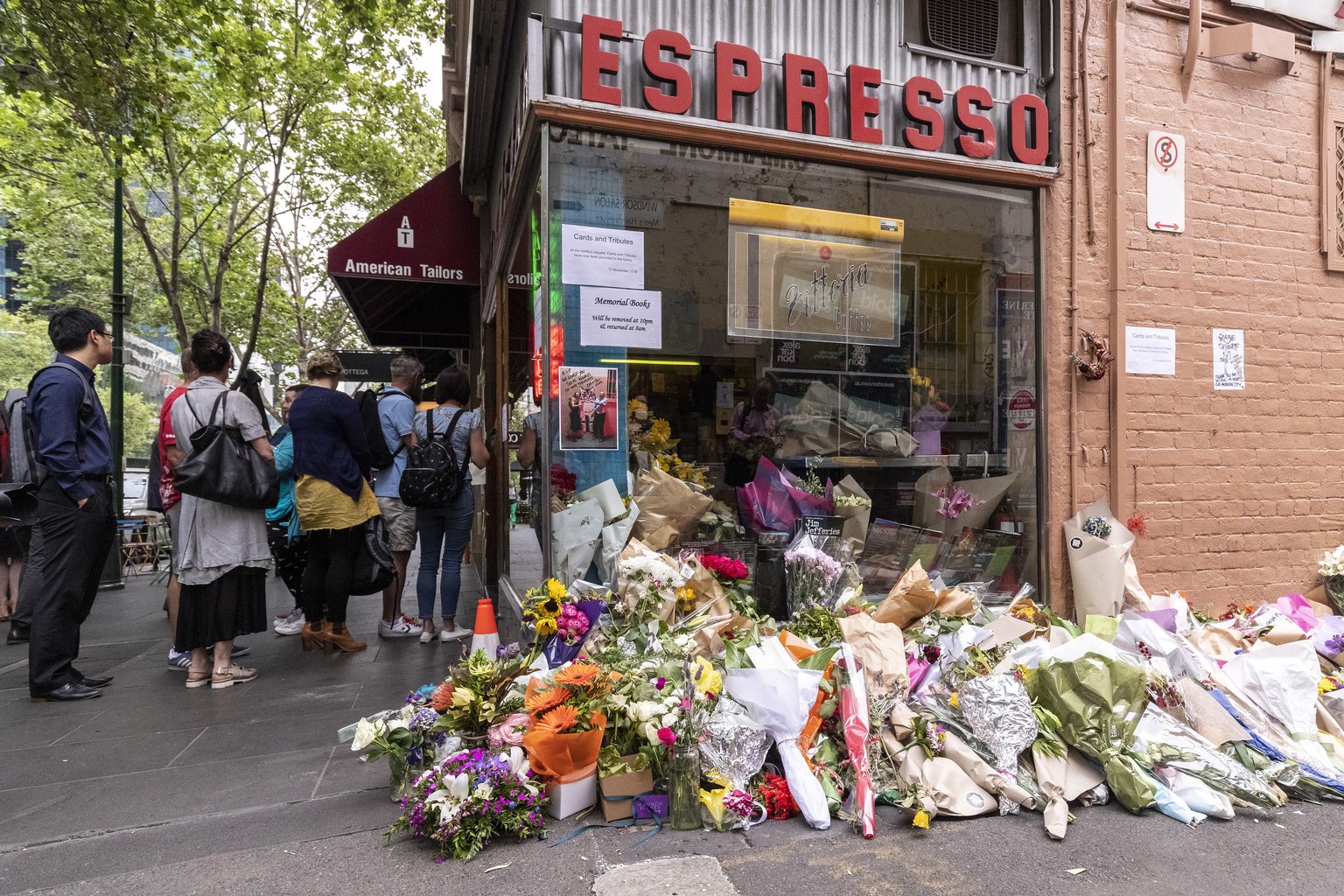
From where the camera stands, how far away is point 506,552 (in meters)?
6.03

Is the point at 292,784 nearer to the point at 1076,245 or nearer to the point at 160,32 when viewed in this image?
the point at 1076,245

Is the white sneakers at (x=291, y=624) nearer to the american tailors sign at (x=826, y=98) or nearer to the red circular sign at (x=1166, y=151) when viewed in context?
the american tailors sign at (x=826, y=98)

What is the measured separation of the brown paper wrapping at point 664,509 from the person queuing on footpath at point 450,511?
1.65 meters

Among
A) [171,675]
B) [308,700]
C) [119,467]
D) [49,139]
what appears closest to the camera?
[308,700]

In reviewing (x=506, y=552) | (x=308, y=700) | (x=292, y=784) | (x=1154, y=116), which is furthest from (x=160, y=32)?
(x=1154, y=116)

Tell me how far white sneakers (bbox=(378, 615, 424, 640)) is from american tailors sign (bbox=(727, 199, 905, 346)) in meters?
3.32

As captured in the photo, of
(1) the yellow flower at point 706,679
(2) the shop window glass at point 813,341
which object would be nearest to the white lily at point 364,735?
(1) the yellow flower at point 706,679

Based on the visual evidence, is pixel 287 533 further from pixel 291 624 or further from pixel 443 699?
pixel 443 699

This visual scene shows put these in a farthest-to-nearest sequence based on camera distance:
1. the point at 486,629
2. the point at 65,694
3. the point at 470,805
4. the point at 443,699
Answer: the point at 65,694 < the point at 486,629 < the point at 443,699 < the point at 470,805

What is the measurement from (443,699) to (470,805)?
524 millimetres

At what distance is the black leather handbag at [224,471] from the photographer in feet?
14.4

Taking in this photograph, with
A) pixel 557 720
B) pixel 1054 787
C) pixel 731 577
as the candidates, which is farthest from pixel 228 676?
pixel 1054 787

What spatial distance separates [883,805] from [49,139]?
14186 millimetres

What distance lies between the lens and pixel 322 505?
516 centimetres
